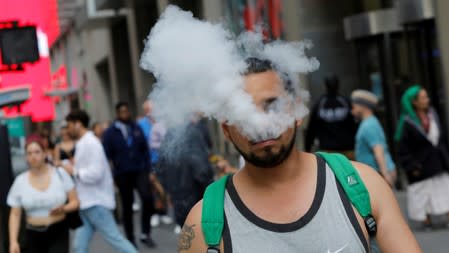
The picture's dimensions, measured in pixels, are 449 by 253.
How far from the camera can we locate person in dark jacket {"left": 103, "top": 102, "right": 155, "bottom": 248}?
11352 mm

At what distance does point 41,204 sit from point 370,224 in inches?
207

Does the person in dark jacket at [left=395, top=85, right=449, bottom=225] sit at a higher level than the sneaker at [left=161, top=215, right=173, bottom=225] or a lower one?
higher

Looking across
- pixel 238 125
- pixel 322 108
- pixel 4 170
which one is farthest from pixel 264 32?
pixel 322 108

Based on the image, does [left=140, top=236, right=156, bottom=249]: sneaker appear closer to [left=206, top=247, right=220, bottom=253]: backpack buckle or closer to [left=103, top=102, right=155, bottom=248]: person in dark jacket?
[left=103, top=102, right=155, bottom=248]: person in dark jacket

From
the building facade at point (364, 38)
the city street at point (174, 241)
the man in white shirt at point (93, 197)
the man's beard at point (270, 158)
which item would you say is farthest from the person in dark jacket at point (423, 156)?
the man's beard at point (270, 158)

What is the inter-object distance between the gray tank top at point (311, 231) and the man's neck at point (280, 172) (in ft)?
0.28

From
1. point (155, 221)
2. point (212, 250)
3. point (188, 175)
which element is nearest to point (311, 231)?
point (212, 250)

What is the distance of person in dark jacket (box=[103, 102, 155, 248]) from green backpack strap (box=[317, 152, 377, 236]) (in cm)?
874

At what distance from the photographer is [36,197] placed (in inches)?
294

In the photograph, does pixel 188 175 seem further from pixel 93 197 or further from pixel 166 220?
pixel 166 220

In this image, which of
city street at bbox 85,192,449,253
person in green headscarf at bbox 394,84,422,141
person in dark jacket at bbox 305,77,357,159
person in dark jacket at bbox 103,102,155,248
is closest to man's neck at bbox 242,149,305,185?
city street at bbox 85,192,449,253

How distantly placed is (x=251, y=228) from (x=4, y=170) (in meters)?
6.34

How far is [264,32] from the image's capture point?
9.67ft

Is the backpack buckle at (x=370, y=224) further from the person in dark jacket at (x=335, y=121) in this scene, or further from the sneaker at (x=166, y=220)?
the sneaker at (x=166, y=220)
